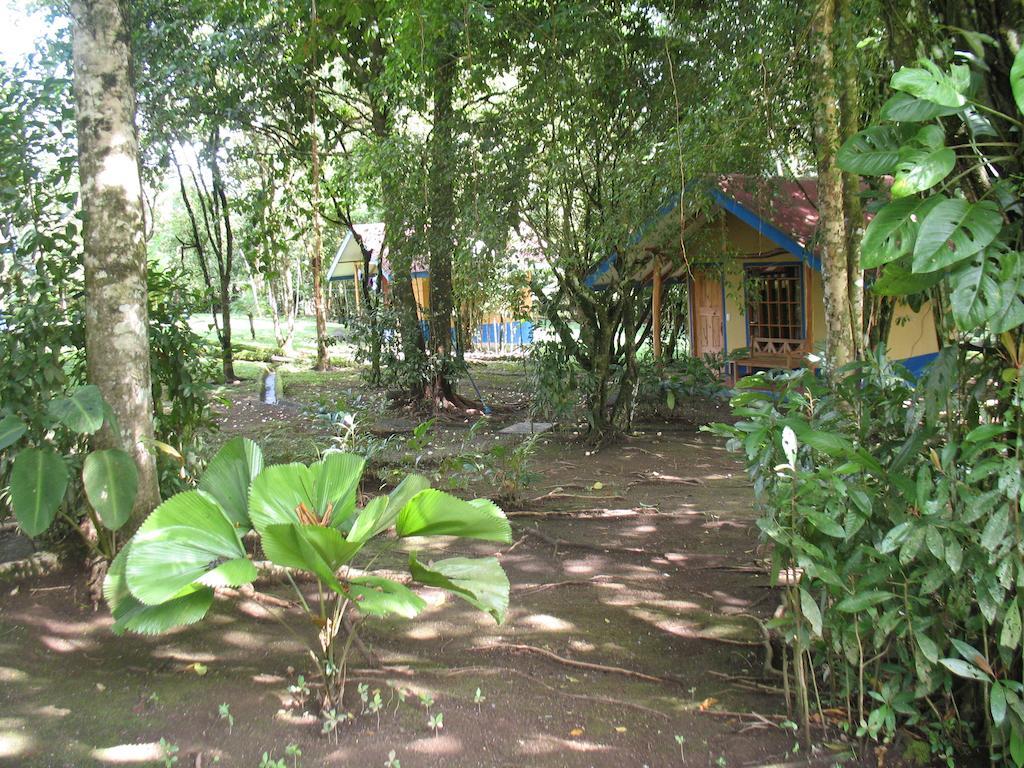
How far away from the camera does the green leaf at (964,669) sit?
2.70m

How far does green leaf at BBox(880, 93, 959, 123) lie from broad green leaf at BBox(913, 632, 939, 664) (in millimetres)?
1698

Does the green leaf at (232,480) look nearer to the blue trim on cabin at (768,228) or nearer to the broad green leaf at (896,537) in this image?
the broad green leaf at (896,537)

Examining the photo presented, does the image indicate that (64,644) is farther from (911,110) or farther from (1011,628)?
(911,110)

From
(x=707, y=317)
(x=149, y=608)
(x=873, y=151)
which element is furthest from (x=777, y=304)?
(x=149, y=608)

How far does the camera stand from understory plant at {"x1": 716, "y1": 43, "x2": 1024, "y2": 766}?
248cm

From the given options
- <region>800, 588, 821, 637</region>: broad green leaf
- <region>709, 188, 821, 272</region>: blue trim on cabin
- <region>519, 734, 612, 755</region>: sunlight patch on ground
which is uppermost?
<region>709, 188, 821, 272</region>: blue trim on cabin

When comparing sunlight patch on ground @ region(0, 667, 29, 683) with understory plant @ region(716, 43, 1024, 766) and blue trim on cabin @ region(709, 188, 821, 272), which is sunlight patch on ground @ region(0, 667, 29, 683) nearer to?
understory plant @ region(716, 43, 1024, 766)

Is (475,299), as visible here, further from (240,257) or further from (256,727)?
(240,257)

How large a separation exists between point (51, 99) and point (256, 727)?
13.2ft

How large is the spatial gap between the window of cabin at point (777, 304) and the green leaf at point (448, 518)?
1024 cm

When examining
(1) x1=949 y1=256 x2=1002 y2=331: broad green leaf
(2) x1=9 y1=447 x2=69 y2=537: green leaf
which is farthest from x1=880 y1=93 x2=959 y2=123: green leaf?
(2) x1=9 y1=447 x2=69 y2=537: green leaf

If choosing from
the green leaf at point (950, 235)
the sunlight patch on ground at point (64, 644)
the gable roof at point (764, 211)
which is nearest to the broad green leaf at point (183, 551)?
the sunlight patch on ground at point (64, 644)

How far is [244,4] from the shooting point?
9.36m

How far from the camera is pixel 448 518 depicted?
305 centimetres
